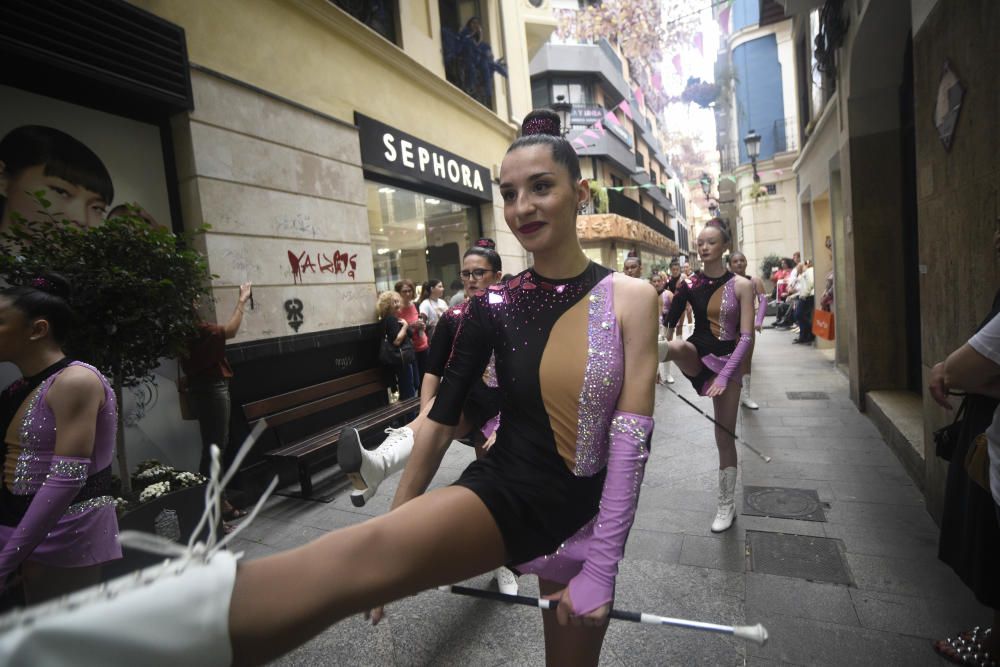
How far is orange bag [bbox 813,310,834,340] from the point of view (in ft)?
30.2

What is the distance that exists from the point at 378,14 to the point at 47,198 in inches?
229

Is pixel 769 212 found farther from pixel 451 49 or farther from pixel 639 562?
pixel 639 562

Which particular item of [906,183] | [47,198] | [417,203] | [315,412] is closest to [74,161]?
[47,198]

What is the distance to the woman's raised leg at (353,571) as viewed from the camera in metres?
0.86

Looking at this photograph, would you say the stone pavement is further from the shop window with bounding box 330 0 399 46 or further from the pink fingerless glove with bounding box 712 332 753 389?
the shop window with bounding box 330 0 399 46

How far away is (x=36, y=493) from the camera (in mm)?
2197

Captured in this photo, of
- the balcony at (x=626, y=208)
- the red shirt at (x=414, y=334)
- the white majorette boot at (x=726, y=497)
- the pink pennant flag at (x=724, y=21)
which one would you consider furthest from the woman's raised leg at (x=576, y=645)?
the pink pennant flag at (x=724, y=21)

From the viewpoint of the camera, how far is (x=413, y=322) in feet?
25.9

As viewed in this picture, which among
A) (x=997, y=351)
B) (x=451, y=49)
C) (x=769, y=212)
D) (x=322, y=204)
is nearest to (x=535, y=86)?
(x=769, y=212)

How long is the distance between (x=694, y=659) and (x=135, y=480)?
4034 millimetres

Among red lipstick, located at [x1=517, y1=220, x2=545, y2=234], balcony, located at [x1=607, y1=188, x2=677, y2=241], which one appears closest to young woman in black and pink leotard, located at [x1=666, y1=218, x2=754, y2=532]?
red lipstick, located at [x1=517, y1=220, x2=545, y2=234]

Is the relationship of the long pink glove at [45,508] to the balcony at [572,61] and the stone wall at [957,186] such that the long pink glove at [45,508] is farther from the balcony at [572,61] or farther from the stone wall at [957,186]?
the balcony at [572,61]

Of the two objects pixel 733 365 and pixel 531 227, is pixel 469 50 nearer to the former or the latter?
pixel 733 365

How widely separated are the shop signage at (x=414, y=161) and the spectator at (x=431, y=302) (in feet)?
5.93
